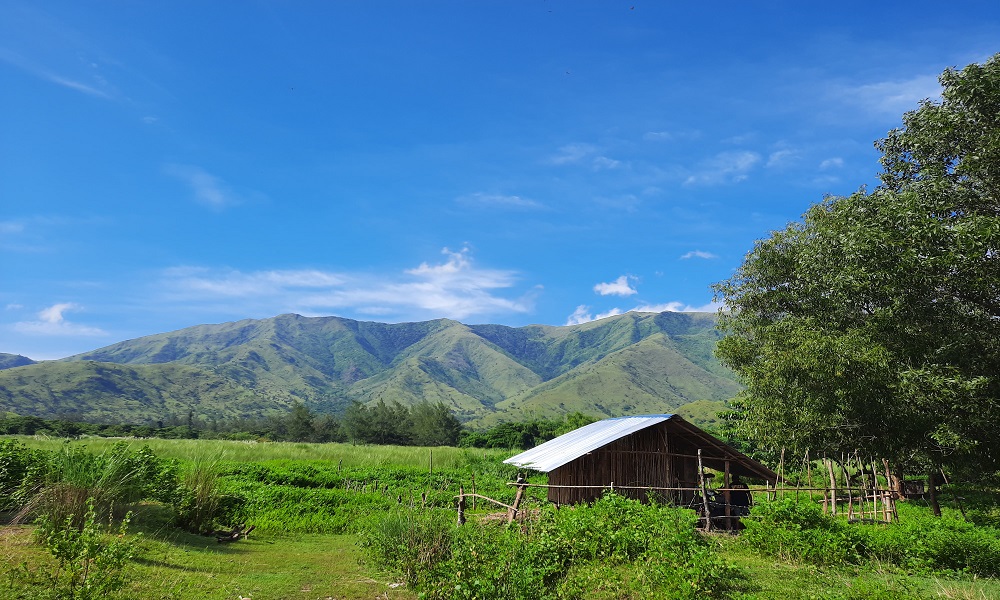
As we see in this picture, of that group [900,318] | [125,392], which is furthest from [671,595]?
[125,392]

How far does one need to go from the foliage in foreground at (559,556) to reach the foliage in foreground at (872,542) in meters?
2.44

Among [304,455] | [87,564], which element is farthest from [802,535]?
[304,455]

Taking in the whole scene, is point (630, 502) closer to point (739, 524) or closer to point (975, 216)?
point (739, 524)

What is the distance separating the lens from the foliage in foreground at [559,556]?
348 inches

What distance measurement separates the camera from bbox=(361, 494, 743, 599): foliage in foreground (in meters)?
8.85

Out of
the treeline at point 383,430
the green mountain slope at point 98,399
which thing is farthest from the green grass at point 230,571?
the green mountain slope at point 98,399

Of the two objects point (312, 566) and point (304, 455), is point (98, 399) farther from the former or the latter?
point (312, 566)

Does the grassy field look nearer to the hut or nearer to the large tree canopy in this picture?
the hut

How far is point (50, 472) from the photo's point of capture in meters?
11.2

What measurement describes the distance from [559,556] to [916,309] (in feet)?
46.2

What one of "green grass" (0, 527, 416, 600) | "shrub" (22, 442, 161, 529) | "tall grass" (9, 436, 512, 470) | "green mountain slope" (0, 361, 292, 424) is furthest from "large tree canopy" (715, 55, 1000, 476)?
"green mountain slope" (0, 361, 292, 424)

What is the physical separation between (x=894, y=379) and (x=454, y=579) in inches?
634

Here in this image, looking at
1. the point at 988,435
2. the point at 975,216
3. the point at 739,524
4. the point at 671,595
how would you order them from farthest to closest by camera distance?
the point at 739,524 → the point at 988,435 → the point at 975,216 → the point at 671,595

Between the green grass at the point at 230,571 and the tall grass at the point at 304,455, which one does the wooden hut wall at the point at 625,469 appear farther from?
the tall grass at the point at 304,455
